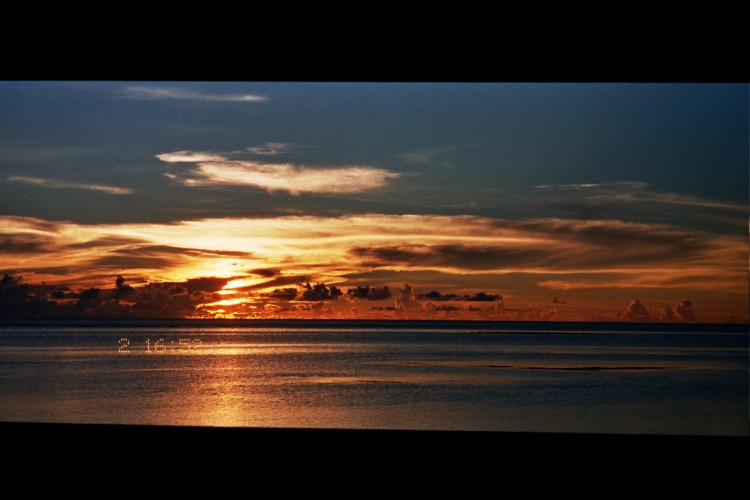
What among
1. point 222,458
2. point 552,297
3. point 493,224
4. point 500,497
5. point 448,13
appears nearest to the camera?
point 448,13

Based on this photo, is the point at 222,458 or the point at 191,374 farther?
the point at 191,374

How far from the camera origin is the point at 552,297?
37781mm

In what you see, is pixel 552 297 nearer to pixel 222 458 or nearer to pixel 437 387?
pixel 437 387

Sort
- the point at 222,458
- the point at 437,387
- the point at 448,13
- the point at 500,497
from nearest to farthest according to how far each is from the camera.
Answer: the point at 448,13 < the point at 500,497 < the point at 222,458 < the point at 437,387

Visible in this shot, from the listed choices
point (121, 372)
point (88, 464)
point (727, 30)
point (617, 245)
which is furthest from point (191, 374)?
point (617, 245)

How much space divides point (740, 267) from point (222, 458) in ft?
112

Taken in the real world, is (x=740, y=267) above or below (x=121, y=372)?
above

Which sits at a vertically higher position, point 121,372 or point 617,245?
point 617,245

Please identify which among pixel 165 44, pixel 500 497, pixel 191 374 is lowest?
pixel 191 374

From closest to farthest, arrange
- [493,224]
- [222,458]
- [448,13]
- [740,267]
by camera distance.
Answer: [448,13], [222,458], [740,267], [493,224]

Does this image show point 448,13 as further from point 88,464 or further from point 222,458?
point 88,464

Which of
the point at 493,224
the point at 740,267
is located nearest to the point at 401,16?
the point at 740,267

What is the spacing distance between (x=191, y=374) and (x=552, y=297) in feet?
70.7

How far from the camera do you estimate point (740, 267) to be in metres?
33.5
